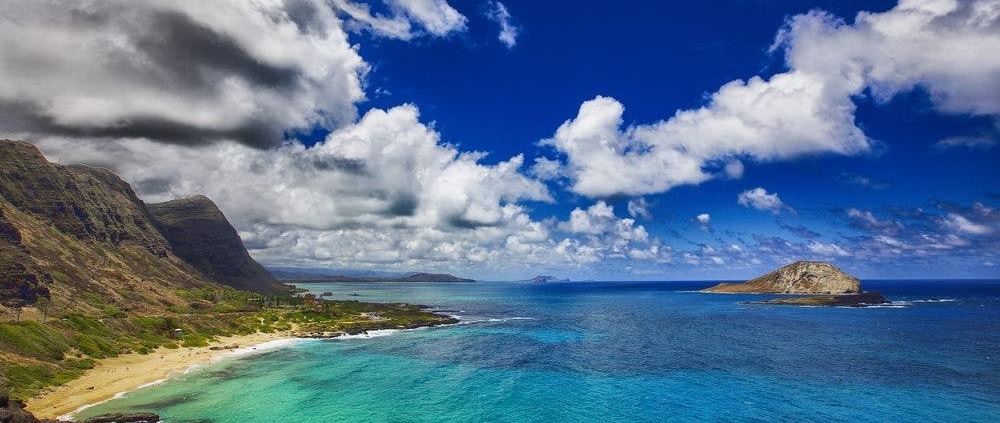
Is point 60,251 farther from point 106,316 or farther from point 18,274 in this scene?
point 106,316

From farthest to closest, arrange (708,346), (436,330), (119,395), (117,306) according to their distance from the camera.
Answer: (436,330) < (117,306) < (708,346) < (119,395)

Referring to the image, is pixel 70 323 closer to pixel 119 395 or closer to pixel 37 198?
pixel 119 395

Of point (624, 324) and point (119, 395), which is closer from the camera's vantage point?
point (119, 395)

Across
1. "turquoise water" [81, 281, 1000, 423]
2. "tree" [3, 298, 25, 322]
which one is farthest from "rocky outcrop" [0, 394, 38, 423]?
"tree" [3, 298, 25, 322]

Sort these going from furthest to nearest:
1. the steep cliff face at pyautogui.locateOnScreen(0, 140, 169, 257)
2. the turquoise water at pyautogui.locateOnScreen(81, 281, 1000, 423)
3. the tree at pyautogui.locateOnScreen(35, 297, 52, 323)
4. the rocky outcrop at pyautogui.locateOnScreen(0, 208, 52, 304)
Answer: the steep cliff face at pyautogui.locateOnScreen(0, 140, 169, 257) → the rocky outcrop at pyautogui.locateOnScreen(0, 208, 52, 304) → the tree at pyautogui.locateOnScreen(35, 297, 52, 323) → the turquoise water at pyautogui.locateOnScreen(81, 281, 1000, 423)

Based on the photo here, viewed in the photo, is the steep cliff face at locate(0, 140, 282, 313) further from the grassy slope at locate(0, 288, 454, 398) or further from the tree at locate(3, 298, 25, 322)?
the grassy slope at locate(0, 288, 454, 398)

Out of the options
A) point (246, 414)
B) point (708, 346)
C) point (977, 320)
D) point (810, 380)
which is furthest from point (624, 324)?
point (246, 414)
